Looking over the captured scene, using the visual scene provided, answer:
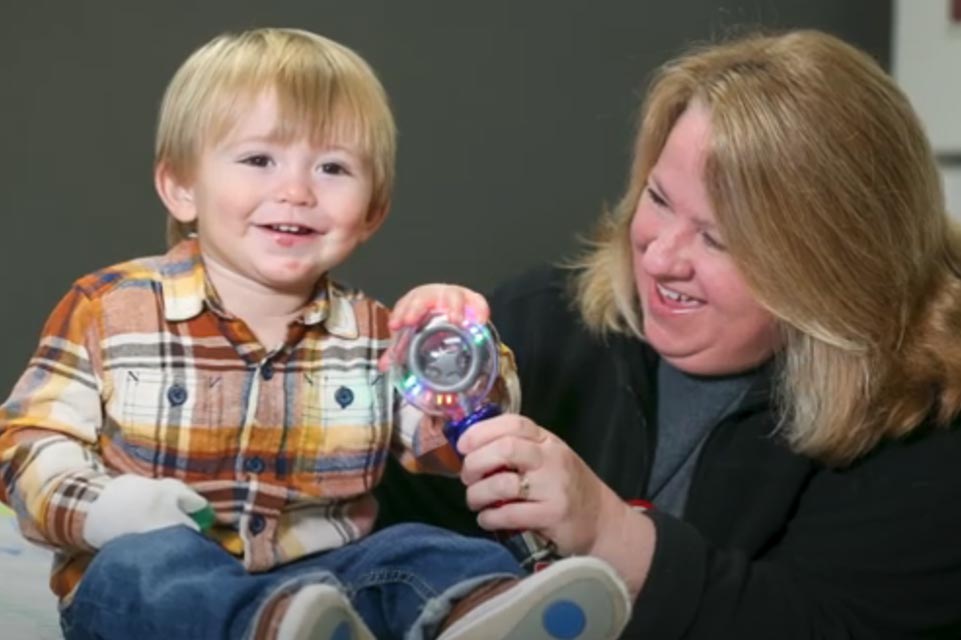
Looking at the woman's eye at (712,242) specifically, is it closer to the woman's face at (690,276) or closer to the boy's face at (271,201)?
the woman's face at (690,276)

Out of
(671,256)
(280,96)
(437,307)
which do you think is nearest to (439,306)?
(437,307)

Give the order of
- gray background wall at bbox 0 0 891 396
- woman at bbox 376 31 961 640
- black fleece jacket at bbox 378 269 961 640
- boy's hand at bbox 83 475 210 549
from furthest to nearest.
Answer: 1. gray background wall at bbox 0 0 891 396
2. woman at bbox 376 31 961 640
3. black fleece jacket at bbox 378 269 961 640
4. boy's hand at bbox 83 475 210 549

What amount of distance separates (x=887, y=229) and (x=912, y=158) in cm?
8

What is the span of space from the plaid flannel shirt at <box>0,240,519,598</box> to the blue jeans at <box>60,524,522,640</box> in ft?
0.21

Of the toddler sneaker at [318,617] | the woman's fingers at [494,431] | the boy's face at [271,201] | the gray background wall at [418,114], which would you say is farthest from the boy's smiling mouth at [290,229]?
the gray background wall at [418,114]

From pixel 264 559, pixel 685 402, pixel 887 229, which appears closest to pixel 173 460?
pixel 264 559

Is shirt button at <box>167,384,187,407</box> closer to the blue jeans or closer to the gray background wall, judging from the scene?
the blue jeans

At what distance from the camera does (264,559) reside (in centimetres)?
137

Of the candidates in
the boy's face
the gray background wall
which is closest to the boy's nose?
the boy's face

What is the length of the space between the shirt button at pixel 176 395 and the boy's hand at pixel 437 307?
183 mm

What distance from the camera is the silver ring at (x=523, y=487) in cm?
131

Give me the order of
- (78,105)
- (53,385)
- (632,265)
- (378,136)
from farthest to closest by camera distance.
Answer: (78,105) → (632,265) → (378,136) → (53,385)

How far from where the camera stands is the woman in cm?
157

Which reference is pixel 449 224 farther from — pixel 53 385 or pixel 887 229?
pixel 53 385
